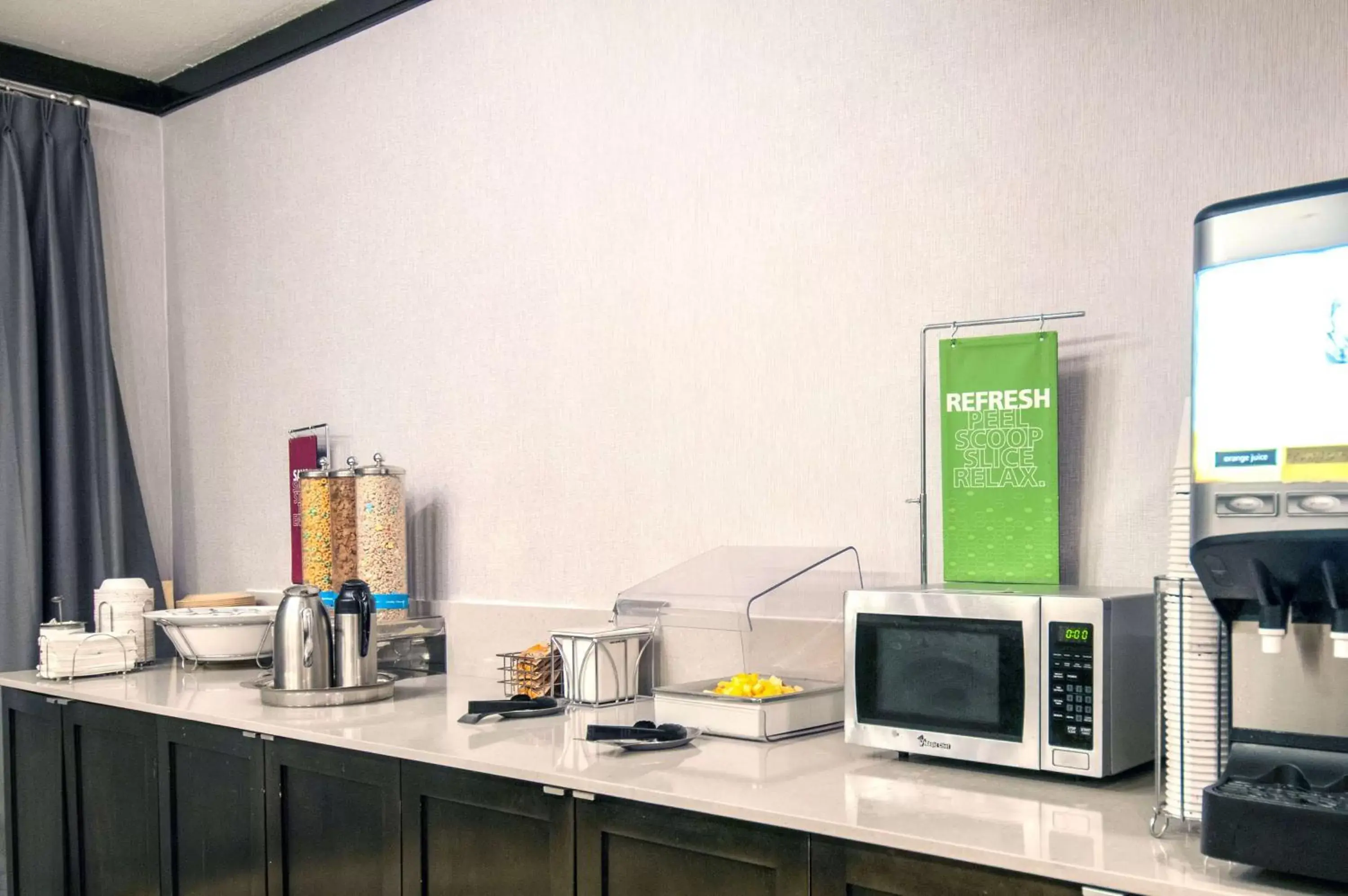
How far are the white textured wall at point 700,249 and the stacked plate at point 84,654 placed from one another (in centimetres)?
53

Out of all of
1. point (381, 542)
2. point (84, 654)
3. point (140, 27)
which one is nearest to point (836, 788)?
point (381, 542)

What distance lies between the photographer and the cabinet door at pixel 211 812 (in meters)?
2.30

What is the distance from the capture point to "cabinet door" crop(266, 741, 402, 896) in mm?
2035

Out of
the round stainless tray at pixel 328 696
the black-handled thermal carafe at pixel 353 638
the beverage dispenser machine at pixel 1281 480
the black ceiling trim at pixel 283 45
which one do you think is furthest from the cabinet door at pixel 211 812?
the black ceiling trim at pixel 283 45

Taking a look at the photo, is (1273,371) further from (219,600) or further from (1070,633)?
(219,600)

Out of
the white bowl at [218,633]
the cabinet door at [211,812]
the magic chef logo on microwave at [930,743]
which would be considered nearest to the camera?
the magic chef logo on microwave at [930,743]

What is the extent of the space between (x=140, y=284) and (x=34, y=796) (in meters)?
1.68

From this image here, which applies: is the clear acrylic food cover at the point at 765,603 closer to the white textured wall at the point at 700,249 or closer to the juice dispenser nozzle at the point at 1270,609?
the white textured wall at the point at 700,249

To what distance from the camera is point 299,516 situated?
3.20 m

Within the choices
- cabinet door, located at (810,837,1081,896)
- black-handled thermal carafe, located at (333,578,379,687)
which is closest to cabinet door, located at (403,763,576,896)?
cabinet door, located at (810,837,1081,896)

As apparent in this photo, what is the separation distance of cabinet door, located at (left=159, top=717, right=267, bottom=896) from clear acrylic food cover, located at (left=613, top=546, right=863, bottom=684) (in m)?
0.77

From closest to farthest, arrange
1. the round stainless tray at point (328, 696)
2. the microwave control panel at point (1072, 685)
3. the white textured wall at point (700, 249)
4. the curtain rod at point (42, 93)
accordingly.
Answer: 1. the microwave control panel at point (1072, 685)
2. the white textured wall at point (700, 249)
3. the round stainless tray at point (328, 696)
4. the curtain rod at point (42, 93)

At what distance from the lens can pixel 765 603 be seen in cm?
227

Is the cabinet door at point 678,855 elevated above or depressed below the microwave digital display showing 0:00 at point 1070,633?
below
